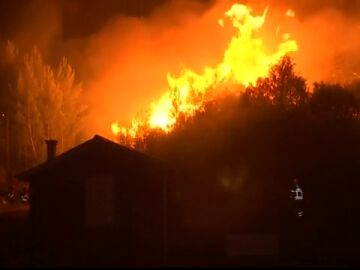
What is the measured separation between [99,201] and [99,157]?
175 cm

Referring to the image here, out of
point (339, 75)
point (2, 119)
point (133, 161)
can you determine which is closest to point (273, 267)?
point (133, 161)

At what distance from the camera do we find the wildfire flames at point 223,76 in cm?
4838

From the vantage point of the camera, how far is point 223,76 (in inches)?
2090

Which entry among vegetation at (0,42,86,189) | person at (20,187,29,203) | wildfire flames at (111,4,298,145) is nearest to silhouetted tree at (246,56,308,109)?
wildfire flames at (111,4,298,145)

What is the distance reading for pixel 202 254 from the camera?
2434 cm

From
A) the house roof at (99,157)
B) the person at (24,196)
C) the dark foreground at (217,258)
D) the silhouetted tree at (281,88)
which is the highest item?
the silhouetted tree at (281,88)

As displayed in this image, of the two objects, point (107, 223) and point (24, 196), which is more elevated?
point (24, 196)

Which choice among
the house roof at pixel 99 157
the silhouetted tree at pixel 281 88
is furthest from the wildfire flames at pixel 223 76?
the house roof at pixel 99 157

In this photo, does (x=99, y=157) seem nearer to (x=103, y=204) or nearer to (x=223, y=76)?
(x=103, y=204)

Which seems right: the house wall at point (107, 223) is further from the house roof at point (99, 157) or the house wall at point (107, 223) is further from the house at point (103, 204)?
the house roof at point (99, 157)

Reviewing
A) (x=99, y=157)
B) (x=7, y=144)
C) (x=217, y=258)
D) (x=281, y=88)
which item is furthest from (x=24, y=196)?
(x=217, y=258)

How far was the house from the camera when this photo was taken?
2442 centimetres

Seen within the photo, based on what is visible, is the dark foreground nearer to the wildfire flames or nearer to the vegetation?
the wildfire flames

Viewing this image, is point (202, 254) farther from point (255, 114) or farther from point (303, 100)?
point (303, 100)
